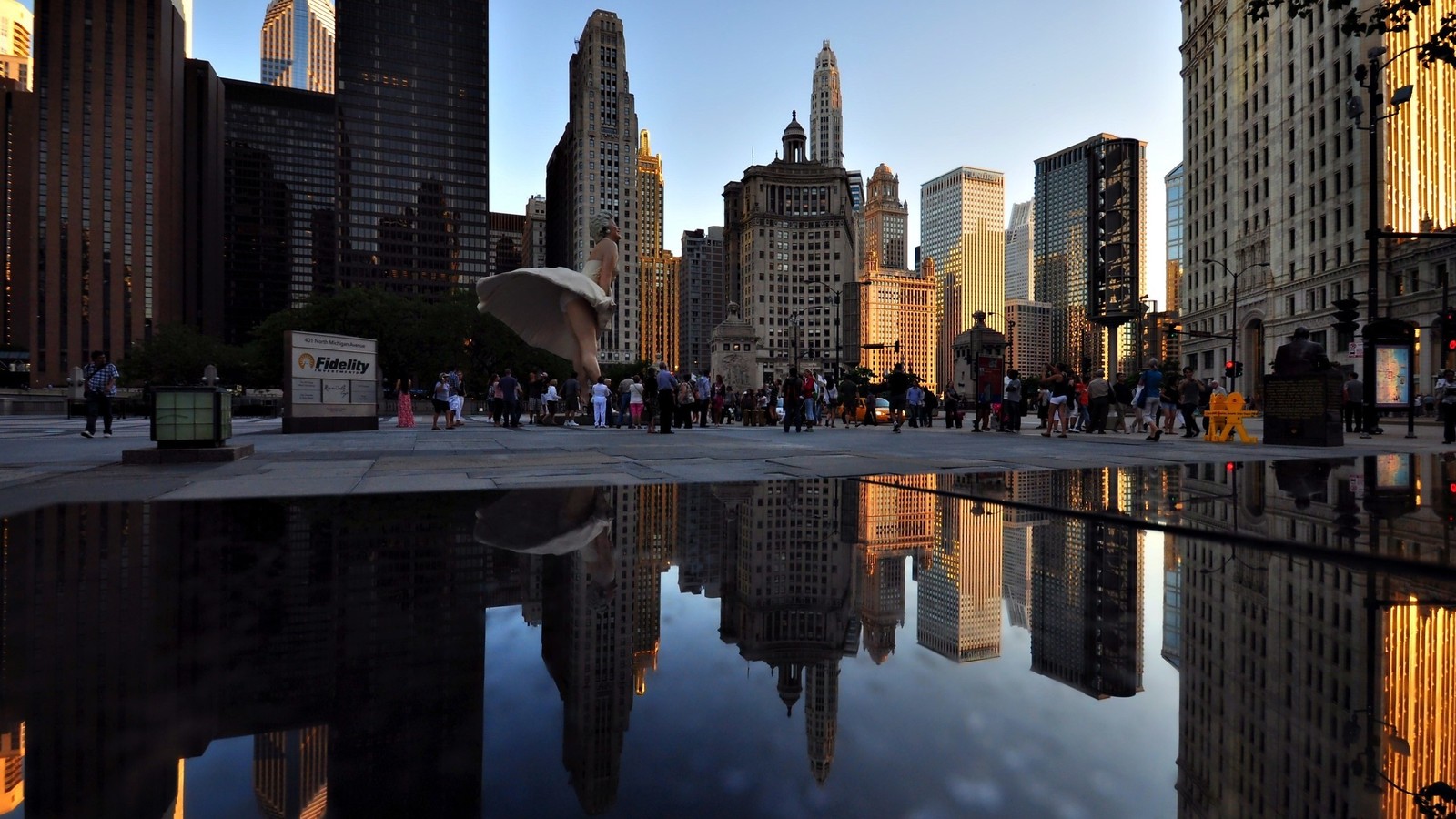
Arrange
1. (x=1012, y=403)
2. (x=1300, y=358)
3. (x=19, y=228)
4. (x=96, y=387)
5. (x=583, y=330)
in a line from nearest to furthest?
1. (x=1300, y=358)
2. (x=96, y=387)
3. (x=1012, y=403)
4. (x=583, y=330)
5. (x=19, y=228)

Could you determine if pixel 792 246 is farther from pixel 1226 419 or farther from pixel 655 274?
pixel 1226 419

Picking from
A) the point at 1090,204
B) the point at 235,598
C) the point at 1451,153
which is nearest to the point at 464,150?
the point at 1090,204

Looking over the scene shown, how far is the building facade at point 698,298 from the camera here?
180625 millimetres

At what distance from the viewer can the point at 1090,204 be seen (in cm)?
4962

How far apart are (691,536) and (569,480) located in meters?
3.35

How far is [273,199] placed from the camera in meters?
146

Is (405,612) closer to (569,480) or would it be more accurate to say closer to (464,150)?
(569,480)

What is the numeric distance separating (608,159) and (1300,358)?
14289 centimetres

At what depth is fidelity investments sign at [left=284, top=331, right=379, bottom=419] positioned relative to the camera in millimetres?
20344

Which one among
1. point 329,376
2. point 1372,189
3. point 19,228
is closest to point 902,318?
point 19,228

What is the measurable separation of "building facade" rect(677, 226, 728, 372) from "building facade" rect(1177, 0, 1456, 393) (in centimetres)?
11656

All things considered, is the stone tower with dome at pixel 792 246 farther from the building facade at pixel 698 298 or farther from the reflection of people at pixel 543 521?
the reflection of people at pixel 543 521

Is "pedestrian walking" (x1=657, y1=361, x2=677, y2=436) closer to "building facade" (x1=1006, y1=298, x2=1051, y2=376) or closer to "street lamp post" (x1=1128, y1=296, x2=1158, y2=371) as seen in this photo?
"street lamp post" (x1=1128, y1=296, x2=1158, y2=371)

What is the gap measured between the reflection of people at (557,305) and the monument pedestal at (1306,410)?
17.5m
